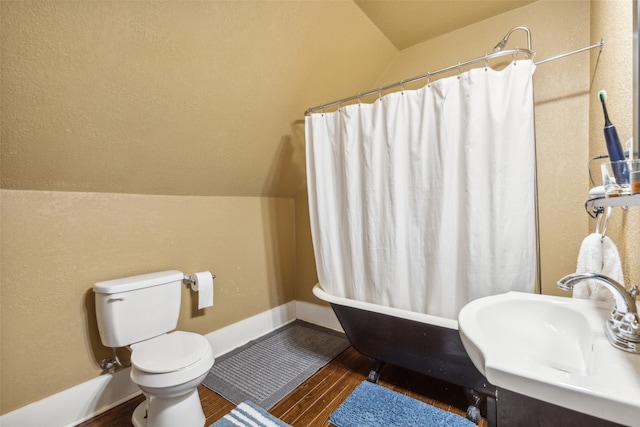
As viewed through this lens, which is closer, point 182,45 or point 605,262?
point 605,262

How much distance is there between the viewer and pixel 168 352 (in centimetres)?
150

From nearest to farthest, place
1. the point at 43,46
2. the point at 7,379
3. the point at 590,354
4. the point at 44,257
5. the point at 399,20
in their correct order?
the point at 590,354
the point at 43,46
the point at 7,379
the point at 44,257
the point at 399,20

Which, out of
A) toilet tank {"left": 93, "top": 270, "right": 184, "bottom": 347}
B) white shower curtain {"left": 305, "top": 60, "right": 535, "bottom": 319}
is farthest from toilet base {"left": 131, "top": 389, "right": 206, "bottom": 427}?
white shower curtain {"left": 305, "top": 60, "right": 535, "bottom": 319}

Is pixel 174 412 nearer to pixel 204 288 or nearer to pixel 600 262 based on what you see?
pixel 204 288

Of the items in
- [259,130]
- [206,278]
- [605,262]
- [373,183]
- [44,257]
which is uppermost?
[259,130]

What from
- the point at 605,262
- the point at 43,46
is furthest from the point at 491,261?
the point at 43,46

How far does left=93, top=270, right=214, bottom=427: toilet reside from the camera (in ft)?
4.47

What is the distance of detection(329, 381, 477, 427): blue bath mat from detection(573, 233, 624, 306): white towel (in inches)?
36.3

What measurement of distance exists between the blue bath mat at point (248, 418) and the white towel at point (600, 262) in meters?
1.52

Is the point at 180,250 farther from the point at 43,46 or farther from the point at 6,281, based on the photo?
the point at 43,46

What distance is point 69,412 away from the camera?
1.55 metres

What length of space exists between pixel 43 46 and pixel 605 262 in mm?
2294

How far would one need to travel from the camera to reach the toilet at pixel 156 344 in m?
1.36

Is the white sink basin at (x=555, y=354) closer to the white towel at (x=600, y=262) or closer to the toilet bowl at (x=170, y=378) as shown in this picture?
the white towel at (x=600, y=262)
